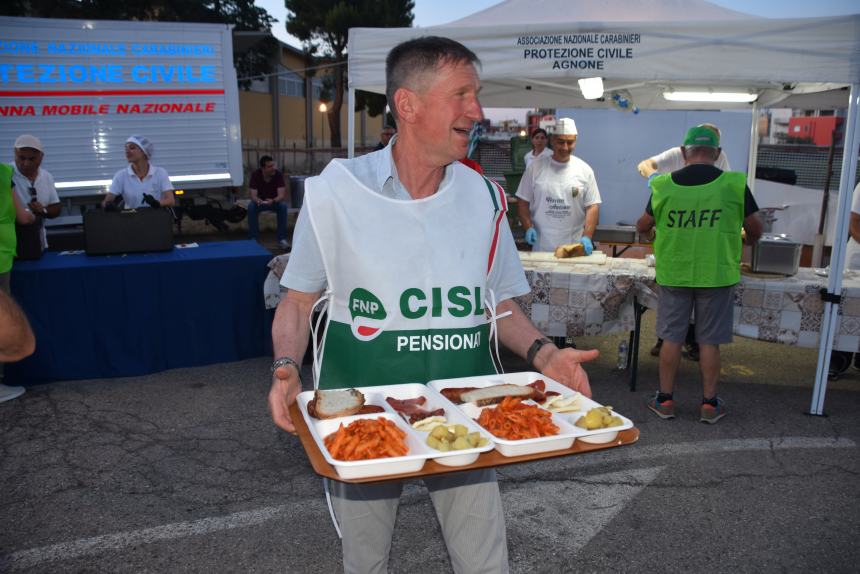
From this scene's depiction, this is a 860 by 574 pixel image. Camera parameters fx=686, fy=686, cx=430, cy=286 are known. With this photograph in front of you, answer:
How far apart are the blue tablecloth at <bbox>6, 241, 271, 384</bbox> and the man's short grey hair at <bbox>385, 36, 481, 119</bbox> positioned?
4.59m

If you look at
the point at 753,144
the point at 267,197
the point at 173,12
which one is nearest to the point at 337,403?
the point at 753,144

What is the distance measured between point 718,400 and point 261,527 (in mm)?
3495

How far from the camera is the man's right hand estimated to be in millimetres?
1868

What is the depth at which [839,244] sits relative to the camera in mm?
4969

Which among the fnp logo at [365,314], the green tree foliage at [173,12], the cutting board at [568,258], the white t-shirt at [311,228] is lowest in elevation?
the cutting board at [568,258]

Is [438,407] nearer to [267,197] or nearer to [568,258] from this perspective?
[568,258]

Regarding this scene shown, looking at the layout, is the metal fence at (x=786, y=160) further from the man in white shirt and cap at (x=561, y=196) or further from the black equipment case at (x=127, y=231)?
the black equipment case at (x=127, y=231)

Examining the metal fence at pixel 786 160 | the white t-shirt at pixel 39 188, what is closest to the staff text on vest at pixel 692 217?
the white t-shirt at pixel 39 188

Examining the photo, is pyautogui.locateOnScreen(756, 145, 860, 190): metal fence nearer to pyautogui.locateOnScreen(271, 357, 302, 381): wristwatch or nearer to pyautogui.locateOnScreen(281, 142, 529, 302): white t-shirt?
pyautogui.locateOnScreen(281, 142, 529, 302): white t-shirt

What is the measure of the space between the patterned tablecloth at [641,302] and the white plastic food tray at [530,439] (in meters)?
3.41

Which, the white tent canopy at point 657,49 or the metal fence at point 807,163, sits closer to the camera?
the white tent canopy at point 657,49

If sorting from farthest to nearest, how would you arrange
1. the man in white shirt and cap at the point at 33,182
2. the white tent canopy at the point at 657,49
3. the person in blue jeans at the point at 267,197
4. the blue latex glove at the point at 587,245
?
the person in blue jeans at the point at 267,197, the man in white shirt and cap at the point at 33,182, the blue latex glove at the point at 587,245, the white tent canopy at the point at 657,49

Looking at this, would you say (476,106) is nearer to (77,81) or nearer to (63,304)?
(63,304)

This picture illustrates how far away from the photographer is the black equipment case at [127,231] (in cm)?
613
